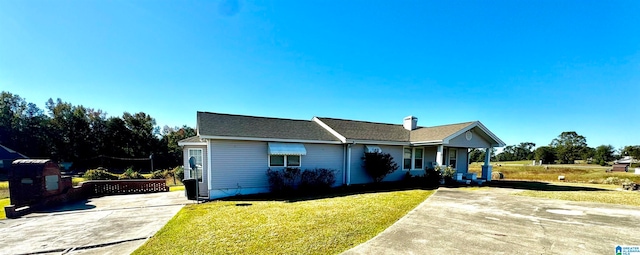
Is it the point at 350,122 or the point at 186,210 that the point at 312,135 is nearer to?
the point at 350,122

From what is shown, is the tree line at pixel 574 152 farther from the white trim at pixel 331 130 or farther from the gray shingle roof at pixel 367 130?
the white trim at pixel 331 130

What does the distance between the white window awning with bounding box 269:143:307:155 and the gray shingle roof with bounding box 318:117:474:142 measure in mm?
2900

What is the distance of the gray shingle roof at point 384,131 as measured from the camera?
14069 mm

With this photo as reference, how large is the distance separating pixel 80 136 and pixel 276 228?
161ft

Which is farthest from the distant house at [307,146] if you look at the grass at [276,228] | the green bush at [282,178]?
the grass at [276,228]

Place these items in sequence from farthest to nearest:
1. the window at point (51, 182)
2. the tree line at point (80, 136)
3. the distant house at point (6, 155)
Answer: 1. the tree line at point (80, 136)
2. the distant house at point (6, 155)
3. the window at point (51, 182)

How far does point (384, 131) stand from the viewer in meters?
16.5

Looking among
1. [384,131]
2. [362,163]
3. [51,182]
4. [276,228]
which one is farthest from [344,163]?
[51,182]

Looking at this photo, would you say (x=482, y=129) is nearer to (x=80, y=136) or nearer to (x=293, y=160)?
(x=293, y=160)

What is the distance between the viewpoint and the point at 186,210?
8219 millimetres

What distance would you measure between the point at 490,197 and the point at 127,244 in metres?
11.7

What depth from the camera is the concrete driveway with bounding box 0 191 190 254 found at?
507 centimetres

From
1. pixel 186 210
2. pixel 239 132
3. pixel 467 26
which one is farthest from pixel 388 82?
pixel 186 210

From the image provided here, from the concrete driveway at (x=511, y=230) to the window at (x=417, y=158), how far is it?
7861 mm
